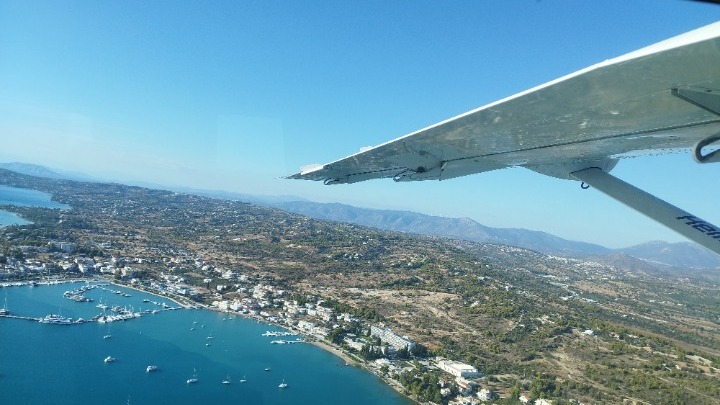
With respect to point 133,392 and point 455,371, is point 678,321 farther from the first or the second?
point 133,392

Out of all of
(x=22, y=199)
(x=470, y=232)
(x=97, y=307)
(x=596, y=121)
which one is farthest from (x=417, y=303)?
(x=470, y=232)

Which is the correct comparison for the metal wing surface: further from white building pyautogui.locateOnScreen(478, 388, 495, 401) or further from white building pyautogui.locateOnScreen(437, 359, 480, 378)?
white building pyautogui.locateOnScreen(437, 359, 480, 378)

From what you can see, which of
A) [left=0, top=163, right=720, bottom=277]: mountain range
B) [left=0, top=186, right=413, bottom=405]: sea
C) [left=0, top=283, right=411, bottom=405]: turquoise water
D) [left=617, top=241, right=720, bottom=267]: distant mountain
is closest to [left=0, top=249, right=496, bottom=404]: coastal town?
[left=0, top=186, right=413, bottom=405]: sea

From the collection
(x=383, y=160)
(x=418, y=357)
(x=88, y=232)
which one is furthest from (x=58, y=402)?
(x=88, y=232)

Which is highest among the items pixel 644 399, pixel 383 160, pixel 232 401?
pixel 383 160

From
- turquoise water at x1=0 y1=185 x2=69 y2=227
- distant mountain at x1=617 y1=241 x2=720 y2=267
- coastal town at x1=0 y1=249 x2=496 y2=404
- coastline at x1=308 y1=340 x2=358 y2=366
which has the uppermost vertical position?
turquoise water at x1=0 y1=185 x2=69 y2=227

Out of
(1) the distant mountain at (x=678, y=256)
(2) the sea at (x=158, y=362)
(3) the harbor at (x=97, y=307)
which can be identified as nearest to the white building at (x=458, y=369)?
(2) the sea at (x=158, y=362)

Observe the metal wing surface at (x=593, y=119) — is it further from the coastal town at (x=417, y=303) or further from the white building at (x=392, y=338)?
the white building at (x=392, y=338)
